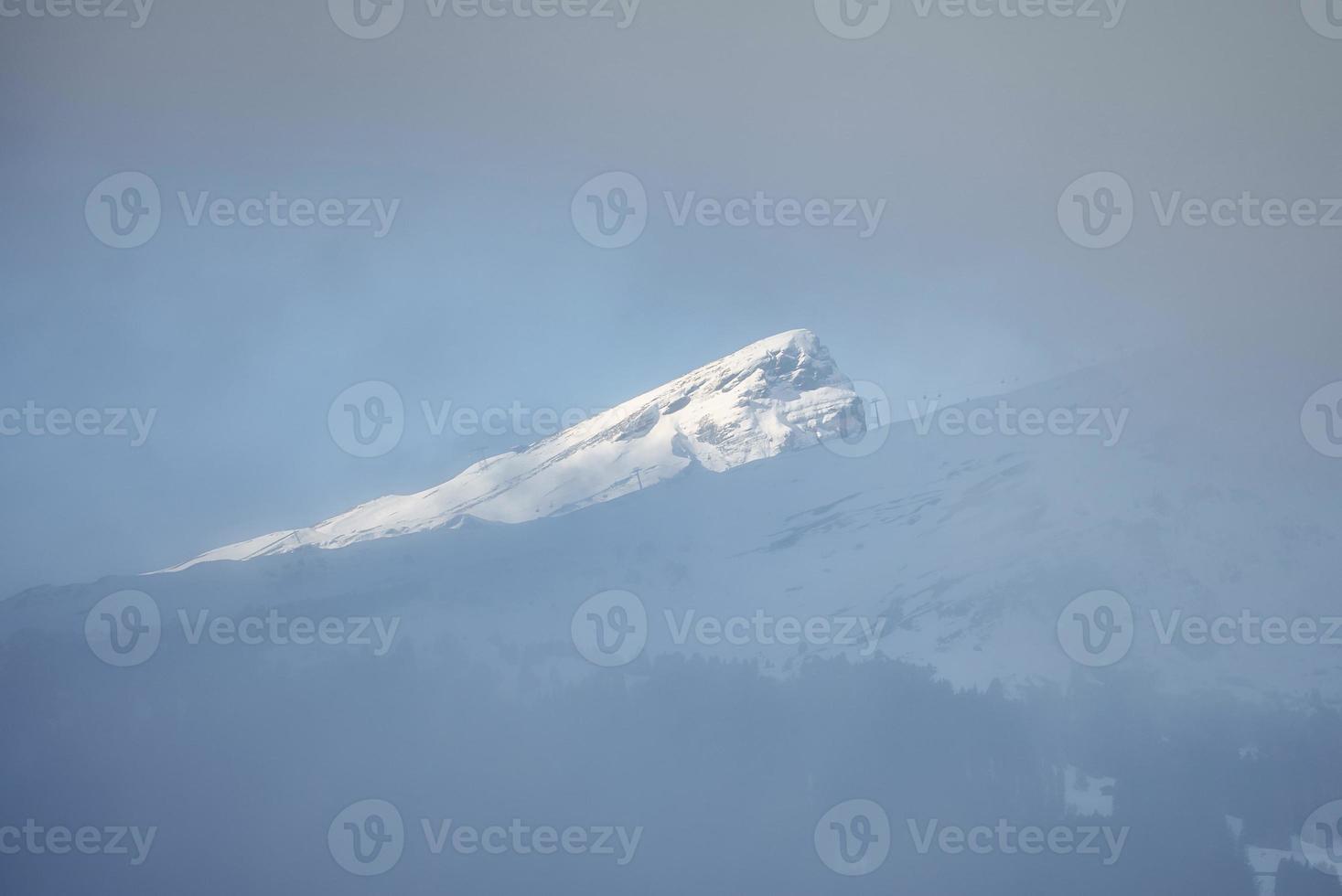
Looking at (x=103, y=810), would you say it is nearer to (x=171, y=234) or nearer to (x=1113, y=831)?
(x=171, y=234)

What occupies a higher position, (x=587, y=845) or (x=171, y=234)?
(x=171, y=234)

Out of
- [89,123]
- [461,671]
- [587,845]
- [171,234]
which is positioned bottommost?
[587,845]

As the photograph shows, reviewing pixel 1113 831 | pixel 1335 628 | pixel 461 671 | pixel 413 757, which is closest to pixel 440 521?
pixel 461 671

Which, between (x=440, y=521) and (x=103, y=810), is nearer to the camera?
(x=103, y=810)

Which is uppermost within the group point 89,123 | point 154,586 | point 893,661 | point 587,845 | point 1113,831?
point 89,123

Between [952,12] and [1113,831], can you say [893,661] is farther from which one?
[952,12]

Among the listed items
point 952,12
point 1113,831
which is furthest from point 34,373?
point 1113,831
